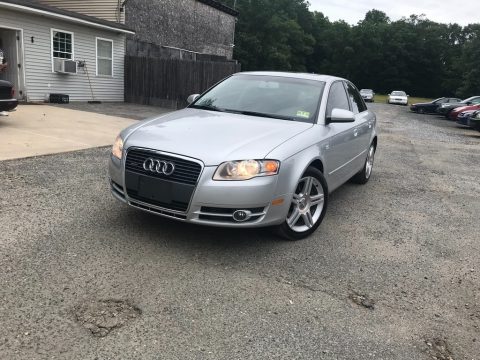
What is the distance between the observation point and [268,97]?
526cm

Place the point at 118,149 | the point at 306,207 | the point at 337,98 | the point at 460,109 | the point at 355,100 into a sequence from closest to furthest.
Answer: the point at 118,149, the point at 306,207, the point at 337,98, the point at 355,100, the point at 460,109

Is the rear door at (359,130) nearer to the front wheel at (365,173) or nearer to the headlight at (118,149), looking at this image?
the front wheel at (365,173)

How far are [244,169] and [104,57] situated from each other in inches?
621

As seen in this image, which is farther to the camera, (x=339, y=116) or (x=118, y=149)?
(x=339, y=116)

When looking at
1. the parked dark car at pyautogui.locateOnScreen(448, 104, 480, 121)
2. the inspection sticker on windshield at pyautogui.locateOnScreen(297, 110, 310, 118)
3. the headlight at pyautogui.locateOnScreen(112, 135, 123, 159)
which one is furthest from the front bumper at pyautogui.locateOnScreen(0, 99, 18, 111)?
the parked dark car at pyautogui.locateOnScreen(448, 104, 480, 121)

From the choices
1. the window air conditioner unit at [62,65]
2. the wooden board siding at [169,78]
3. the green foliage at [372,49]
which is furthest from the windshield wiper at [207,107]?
the green foliage at [372,49]

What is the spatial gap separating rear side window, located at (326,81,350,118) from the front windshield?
163 mm

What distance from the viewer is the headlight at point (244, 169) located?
3.75 m

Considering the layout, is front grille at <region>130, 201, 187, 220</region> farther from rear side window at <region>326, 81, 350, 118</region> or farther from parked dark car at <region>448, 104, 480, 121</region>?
parked dark car at <region>448, 104, 480, 121</region>

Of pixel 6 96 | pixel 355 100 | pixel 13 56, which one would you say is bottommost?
pixel 6 96

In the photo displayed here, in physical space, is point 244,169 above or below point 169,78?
below

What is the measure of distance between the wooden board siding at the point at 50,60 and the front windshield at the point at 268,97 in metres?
11.1

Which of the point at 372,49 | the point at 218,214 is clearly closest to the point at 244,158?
the point at 218,214

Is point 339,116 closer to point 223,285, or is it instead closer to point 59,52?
point 223,285
